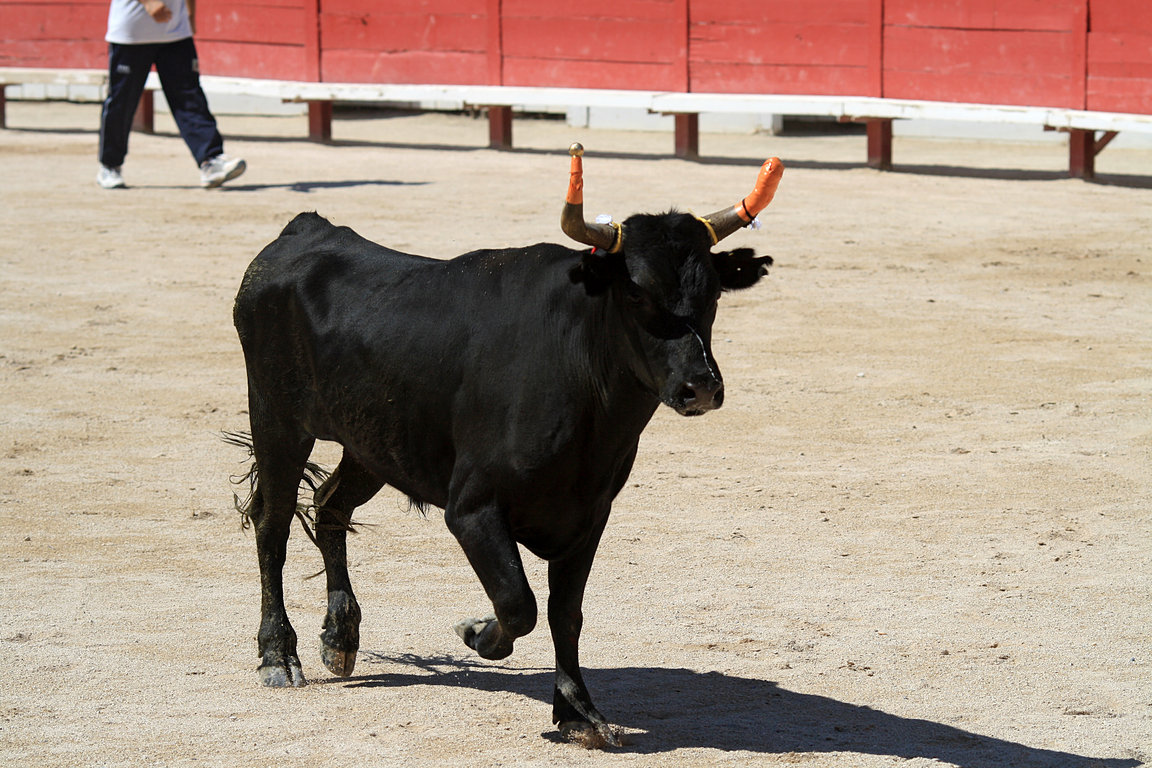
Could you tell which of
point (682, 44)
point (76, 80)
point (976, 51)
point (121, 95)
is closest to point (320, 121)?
point (76, 80)

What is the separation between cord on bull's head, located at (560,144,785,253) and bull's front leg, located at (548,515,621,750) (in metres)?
0.73

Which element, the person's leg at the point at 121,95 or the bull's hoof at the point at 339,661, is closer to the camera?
the bull's hoof at the point at 339,661

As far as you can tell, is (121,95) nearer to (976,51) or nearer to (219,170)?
(219,170)

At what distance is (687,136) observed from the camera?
15672 millimetres

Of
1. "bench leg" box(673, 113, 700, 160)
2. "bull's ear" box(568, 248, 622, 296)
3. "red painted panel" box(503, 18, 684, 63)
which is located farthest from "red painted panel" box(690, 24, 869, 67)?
"bull's ear" box(568, 248, 622, 296)

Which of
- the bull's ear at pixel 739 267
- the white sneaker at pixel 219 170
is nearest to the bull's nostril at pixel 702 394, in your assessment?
the bull's ear at pixel 739 267

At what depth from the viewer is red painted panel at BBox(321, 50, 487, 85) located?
16750mm

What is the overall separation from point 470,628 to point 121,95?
9682 millimetres

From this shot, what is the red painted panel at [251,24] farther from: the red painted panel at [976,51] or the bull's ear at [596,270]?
the bull's ear at [596,270]

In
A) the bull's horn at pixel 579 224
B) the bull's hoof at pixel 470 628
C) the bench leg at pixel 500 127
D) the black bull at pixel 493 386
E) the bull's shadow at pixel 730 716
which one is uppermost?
the bench leg at pixel 500 127

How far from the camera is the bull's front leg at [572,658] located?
3.93 meters

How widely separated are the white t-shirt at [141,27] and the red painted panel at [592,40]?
13.7ft

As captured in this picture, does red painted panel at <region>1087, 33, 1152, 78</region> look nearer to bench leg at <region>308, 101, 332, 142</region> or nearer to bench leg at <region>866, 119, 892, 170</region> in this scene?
bench leg at <region>866, 119, 892, 170</region>

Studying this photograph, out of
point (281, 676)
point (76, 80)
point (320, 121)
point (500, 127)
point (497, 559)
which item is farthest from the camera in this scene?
point (76, 80)
